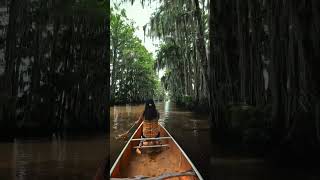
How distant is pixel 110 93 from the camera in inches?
99.9

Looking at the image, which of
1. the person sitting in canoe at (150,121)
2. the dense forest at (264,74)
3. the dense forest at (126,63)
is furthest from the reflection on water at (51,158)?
the dense forest at (264,74)

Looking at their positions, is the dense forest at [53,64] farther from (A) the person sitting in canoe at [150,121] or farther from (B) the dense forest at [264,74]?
(A) the person sitting in canoe at [150,121]

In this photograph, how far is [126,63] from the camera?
132 inches

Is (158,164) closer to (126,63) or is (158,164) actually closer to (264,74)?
(126,63)

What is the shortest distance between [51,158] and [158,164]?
17.7ft

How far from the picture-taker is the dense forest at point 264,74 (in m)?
4.75

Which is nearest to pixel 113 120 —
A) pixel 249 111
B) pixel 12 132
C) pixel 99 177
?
pixel 99 177

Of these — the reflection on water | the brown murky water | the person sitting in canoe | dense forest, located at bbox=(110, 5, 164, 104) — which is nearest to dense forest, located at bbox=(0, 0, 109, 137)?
the reflection on water

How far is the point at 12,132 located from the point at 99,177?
835 cm

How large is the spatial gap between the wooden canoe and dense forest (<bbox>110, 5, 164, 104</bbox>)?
0.34 m

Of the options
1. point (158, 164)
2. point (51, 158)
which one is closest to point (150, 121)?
point (158, 164)

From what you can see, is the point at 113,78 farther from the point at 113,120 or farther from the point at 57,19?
the point at 57,19

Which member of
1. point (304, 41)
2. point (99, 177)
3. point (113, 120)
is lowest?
point (99, 177)

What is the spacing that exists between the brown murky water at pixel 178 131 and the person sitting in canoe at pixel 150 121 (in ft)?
0.21
